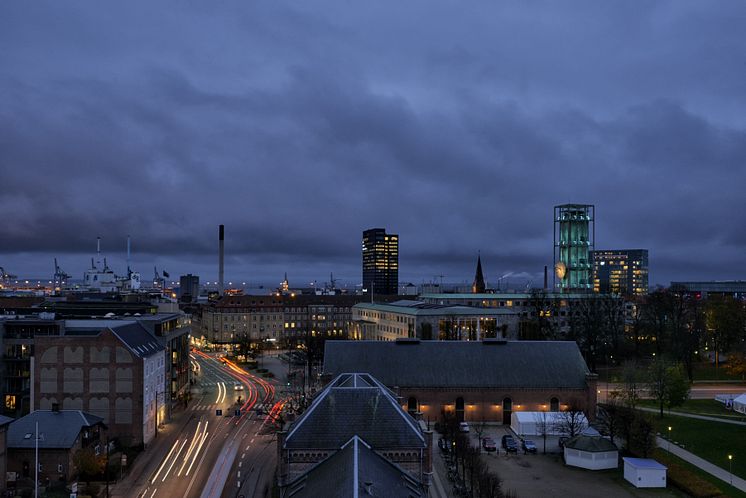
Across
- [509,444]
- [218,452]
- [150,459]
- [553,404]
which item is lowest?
[150,459]

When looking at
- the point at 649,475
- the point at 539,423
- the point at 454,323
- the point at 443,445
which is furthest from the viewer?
the point at 454,323

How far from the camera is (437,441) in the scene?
66062 millimetres

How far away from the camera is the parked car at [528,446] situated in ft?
202

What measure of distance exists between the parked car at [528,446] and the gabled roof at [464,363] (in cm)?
1096

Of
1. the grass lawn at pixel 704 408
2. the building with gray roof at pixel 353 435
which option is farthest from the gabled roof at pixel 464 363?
the building with gray roof at pixel 353 435

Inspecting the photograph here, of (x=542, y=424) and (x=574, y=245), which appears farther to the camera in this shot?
(x=574, y=245)

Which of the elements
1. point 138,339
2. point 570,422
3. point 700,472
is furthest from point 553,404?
point 138,339

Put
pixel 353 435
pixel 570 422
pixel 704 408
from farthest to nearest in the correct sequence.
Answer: pixel 704 408 → pixel 570 422 → pixel 353 435

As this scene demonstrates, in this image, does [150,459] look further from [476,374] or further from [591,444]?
[591,444]

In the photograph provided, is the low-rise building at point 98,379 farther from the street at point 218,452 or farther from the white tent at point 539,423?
the white tent at point 539,423

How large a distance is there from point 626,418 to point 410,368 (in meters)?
25.9

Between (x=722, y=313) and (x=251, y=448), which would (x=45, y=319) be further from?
(x=722, y=313)

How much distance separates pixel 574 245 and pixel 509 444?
4969 inches

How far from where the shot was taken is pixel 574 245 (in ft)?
582
